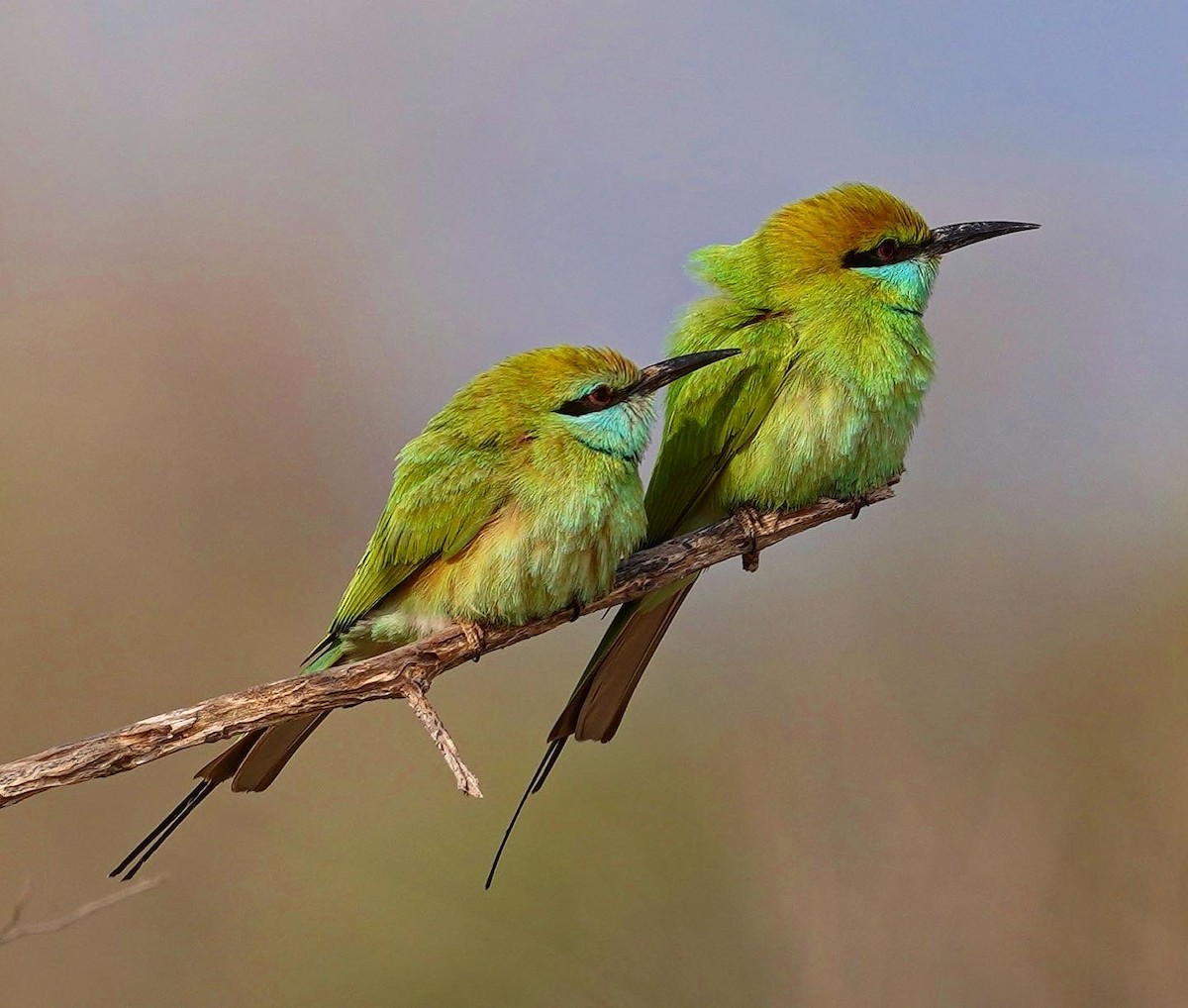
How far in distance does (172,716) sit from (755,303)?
1286mm

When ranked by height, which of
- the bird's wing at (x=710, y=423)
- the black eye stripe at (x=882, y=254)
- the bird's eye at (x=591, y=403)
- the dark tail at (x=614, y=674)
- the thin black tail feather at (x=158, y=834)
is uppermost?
the black eye stripe at (x=882, y=254)

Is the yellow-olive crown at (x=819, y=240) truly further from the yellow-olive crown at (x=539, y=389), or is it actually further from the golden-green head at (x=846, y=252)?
the yellow-olive crown at (x=539, y=389)

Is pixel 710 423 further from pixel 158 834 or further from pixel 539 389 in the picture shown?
pixel 158 834

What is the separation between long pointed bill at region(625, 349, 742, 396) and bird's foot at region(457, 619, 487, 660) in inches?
17.4

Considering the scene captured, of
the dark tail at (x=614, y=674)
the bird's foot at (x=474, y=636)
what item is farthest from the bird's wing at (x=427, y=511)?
the dark tail at (x=614, y=674)

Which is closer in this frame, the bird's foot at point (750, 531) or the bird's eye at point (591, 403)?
the bird's eye at point (591, 403)

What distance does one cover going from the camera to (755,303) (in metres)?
2.51

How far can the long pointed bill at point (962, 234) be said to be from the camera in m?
2.56

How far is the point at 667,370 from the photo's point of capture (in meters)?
2.23

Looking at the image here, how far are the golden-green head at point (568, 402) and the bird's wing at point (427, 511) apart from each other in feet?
0.13

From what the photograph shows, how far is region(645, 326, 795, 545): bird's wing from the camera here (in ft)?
7.89

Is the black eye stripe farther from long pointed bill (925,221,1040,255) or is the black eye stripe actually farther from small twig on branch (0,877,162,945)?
small twig on branch (0,877,162,945)

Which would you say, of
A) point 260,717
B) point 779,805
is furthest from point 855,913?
point 260,717

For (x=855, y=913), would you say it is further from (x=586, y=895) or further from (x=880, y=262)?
(x=880, y=262)
